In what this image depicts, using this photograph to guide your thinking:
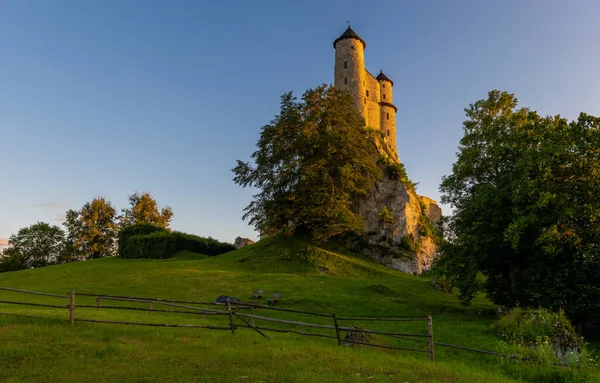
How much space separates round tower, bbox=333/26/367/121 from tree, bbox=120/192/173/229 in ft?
153

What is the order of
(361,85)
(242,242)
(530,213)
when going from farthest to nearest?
(242,242), (361,85), (530,213)

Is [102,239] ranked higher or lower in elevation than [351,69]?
lower

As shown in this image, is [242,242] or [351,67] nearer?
[351,67]

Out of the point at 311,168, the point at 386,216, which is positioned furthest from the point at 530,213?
the point at 386,216

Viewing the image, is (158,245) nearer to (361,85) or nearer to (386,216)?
(386,216)

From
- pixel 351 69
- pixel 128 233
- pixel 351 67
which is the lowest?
pixel 128 233

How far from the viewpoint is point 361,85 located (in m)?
62.8

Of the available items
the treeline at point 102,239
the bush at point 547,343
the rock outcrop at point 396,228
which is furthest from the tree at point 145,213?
the bush at point 547,343

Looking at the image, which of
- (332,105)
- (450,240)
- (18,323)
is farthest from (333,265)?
(18,323)

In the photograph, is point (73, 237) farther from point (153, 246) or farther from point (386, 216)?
point (386, 216)

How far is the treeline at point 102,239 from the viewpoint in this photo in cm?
A: 5378

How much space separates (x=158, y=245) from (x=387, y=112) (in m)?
48.3

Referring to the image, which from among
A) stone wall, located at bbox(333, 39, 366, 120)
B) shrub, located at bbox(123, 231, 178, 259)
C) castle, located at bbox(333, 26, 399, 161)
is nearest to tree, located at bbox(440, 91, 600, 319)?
stone wall, located at bbox(333, 39, 366, 120)

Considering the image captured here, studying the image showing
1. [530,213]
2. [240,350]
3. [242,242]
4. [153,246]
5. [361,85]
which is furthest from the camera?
[242,242]
